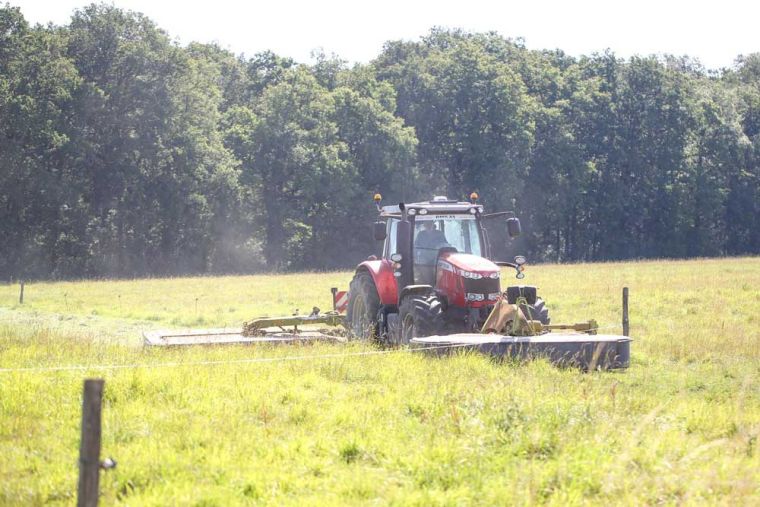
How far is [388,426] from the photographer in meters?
7.92

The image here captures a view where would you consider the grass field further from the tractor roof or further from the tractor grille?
the tractor roof

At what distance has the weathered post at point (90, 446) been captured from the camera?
17.2ft

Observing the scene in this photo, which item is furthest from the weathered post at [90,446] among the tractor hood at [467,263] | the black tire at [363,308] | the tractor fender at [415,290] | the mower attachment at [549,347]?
the black tire at [363,308]

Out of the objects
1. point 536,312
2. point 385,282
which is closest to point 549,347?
point 536,312

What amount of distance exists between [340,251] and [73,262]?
17.1 meters

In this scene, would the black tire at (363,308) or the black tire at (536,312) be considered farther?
the black tire at (363,308)

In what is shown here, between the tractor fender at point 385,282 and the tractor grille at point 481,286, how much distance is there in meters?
1.57

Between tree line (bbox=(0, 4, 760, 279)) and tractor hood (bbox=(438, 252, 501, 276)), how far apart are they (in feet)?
128

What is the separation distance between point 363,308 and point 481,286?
102 inches

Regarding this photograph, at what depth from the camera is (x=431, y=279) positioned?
14.4 m

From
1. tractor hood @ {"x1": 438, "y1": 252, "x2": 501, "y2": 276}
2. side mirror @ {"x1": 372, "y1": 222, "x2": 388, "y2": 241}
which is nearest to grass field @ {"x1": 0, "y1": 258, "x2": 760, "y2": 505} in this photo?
tractor hood @ {"x1": 438, "y1": 252, "x2": 501, "y2": 276}

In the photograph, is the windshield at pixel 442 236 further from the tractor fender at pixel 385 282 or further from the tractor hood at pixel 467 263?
the tractor fender at pixel 385 282

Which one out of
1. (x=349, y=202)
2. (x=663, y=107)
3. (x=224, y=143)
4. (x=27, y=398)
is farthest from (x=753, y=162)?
(x=27, y=398)

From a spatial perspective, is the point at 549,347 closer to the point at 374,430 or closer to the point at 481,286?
the point at 481,286
